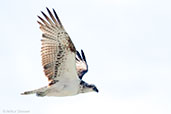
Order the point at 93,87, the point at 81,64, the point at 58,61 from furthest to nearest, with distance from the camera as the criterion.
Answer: the point at 81,64
the point at 93,87
the point at 58,61

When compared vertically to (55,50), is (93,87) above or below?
below

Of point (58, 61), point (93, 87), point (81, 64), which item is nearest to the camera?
point (58, 61)

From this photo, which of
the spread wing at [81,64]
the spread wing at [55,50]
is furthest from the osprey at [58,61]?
the spread wing at [81,64]

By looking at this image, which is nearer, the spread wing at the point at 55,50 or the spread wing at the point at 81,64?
the spread wing at the point at 55,50

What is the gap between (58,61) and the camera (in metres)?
33.7

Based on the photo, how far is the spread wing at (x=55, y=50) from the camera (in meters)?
33.5

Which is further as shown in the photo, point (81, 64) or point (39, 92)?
point (81, 64)

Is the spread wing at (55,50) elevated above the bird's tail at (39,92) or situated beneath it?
elevated above

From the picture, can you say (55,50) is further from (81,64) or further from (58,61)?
(81,64)

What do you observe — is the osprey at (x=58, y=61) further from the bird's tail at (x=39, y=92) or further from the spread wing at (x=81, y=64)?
the spread wing at (x=81, y=64)

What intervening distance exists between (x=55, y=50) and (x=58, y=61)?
348 millimetres

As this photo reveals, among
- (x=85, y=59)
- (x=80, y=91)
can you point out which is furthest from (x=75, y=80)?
(x=85, y=59)

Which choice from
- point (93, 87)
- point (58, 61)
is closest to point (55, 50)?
point (58, 61)

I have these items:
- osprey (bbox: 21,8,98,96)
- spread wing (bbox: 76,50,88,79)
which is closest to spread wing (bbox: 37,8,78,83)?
osprey (bbox: 21,8,98,96)
